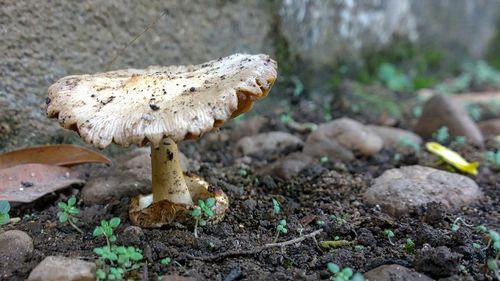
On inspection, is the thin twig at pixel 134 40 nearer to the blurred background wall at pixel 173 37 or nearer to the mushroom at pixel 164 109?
the blurred background wall at pixel 173 37

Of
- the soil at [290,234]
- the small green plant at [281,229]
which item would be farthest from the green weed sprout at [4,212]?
the small green plant at [281,229]

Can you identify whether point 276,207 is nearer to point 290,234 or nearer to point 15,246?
point 290,234

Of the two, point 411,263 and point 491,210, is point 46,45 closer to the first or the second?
point 411,263

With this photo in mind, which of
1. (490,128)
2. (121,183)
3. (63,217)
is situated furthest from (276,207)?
(490,128)

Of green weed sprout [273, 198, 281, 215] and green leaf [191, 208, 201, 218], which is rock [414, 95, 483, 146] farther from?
green leaf [191, 208, 201, 218]

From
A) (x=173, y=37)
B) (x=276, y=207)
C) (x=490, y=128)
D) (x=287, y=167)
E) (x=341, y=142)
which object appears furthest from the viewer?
(x=490, y=128)

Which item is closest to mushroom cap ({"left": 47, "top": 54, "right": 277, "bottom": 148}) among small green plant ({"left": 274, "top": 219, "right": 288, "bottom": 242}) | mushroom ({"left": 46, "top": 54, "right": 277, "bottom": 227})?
mushroom ({"left": 46, "top": 54, "right": 277, "bottom": 227})
